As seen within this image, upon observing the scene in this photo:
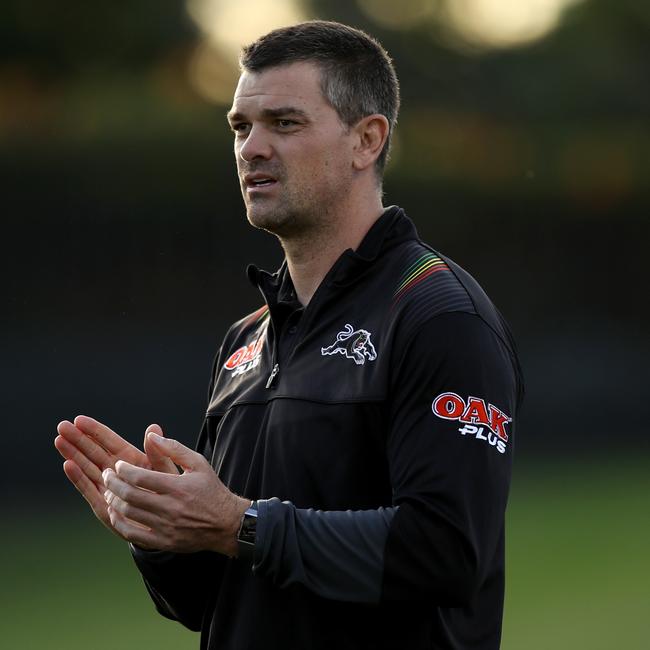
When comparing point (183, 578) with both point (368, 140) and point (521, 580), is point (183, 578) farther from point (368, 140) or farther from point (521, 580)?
point (521, 580)

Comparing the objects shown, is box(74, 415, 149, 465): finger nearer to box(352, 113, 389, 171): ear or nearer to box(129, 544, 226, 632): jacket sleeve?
box(129, 544, 226, 632): jacket sleeve

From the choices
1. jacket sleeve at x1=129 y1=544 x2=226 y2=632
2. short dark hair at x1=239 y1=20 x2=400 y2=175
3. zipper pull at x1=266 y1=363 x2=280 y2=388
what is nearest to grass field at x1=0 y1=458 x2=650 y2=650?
jacket sleeve at x1=129 y1=544 x2=226 y2=632

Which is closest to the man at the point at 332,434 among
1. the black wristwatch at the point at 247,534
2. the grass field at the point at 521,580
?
the black wristwatch at the point at 247,534

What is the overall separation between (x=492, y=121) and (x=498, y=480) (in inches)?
444

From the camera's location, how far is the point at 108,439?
8.09ft

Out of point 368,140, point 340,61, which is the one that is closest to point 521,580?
point 368,140

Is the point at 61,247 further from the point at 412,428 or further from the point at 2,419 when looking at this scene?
the point at 412,428

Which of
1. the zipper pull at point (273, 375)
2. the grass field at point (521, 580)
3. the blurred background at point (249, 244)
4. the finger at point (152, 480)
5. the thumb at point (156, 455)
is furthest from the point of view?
the blurred background at point (249, 244)

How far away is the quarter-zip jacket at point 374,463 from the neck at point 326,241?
56 millimetres

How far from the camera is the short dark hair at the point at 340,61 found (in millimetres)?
2533

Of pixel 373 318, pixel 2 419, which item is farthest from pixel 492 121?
pixel 373 318

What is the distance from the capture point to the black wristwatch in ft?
6.79

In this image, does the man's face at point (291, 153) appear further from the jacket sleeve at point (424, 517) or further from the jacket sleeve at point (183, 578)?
the jacket sleeve at point (183, 578)

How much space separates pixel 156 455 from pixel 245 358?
0.45 meters
